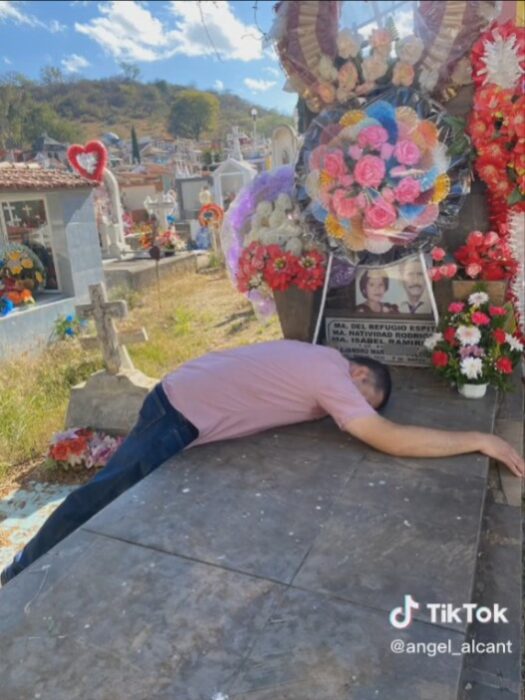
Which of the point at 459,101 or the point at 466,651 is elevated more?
the point at 459,101

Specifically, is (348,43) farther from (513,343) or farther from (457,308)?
(513,343)

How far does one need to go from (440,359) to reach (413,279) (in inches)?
28.5

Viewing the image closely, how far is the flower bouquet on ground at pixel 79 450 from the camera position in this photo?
447cm

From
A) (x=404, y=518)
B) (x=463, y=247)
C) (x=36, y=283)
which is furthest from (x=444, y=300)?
(x=36, y=283)

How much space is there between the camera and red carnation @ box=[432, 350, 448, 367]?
3.24 meters

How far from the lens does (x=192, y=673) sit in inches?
54.6

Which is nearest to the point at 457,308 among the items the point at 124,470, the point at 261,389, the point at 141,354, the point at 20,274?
the point at 261,389

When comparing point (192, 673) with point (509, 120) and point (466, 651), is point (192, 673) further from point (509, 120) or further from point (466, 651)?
point (509, 120)

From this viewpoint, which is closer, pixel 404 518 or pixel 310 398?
pixel 404 518

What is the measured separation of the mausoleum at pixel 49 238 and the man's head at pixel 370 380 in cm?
454

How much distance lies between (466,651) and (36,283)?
7.06m

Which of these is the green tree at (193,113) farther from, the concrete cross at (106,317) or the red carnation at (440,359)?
the red carnation at (440,359)

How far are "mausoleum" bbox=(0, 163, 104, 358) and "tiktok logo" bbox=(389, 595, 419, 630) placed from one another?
17.5 ft

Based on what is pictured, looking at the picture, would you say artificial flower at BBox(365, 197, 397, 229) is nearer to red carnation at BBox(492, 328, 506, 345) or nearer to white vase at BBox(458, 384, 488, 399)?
red carnation at BBox(492, 328, 506, 345)
